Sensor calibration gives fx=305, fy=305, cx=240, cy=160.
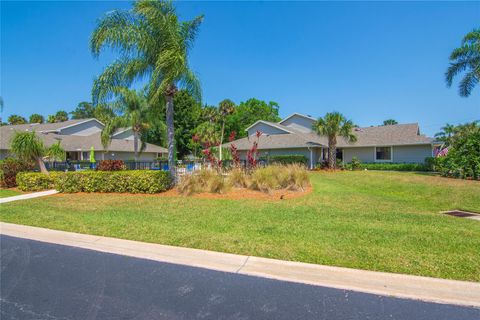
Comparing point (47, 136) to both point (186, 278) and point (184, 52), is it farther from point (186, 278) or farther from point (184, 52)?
point (186, 278)

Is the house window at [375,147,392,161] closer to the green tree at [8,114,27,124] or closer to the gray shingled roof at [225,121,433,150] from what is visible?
the gray shingled roof at [225,121,433,150]

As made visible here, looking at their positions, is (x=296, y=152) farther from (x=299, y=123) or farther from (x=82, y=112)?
(x=82, y=112)

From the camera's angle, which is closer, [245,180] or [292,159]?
[245,180]

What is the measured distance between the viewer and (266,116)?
205 ft

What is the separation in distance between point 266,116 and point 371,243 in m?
57.8

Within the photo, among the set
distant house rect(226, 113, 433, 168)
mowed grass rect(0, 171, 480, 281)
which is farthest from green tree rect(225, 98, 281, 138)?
mowed grass rect(0, 171, 480, 281)

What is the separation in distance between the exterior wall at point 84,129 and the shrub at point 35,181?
2325 cm

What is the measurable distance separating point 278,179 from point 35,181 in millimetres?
12533

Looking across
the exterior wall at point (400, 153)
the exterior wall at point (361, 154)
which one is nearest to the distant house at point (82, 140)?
the exterior wall at point (361, 154)

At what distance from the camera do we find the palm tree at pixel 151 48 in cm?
1281

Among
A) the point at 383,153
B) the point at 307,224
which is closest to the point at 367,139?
the point at 383,153

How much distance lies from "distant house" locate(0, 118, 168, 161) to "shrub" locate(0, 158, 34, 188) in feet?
45.1

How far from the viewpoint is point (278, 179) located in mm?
13062

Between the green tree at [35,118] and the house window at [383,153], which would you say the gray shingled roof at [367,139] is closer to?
the house window at [383,153]
